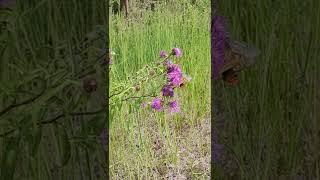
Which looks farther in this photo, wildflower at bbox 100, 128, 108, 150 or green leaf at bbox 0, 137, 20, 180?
wildflower at bbox 100, 128, 108, 150

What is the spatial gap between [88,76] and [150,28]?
61cm

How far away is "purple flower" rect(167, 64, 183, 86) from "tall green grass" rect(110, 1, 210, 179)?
0.02 m

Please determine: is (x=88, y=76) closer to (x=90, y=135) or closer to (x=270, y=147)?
(x=90, y=135)

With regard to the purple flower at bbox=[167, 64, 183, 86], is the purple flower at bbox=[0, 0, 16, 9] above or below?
above

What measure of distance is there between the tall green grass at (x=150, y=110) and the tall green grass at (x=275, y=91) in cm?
14

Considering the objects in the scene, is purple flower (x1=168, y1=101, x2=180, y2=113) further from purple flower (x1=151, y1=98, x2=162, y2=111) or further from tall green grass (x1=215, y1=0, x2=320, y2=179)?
tall green grass (x1=215, y1=0, x2=320, y2=179)

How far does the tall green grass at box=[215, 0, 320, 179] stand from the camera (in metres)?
1.57

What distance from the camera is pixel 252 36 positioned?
5.15 feet

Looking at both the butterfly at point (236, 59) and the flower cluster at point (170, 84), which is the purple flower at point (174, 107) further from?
the butterfly at point (236, 59)

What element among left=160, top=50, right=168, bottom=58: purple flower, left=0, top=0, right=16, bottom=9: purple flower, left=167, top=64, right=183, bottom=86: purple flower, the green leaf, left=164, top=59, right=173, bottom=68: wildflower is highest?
left=0, top=0, right=16, bottom=9: purple flower

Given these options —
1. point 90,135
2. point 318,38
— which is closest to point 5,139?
point 90,135

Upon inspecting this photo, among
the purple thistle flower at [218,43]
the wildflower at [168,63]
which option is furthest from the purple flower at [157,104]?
the purple thistle flower at [218,43]

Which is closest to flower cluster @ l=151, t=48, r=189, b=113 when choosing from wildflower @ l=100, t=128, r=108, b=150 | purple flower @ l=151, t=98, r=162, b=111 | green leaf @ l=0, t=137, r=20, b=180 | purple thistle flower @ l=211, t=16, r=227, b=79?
purple flower @ l=151, t=98, r=162, b=111

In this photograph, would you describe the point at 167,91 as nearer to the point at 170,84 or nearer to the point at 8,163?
the point at 170,84
